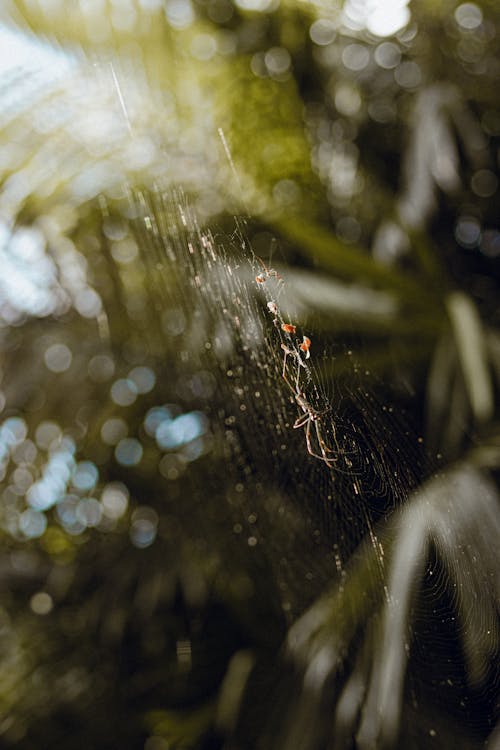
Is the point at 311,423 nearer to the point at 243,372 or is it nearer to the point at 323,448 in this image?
the point at 323,448

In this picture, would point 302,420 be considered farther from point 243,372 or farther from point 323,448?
point 243,372

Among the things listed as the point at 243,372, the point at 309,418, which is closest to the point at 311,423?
the point at 309,418

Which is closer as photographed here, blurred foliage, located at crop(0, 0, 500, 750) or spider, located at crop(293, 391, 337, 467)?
spider, located at crop(293, 391, 337, 467)

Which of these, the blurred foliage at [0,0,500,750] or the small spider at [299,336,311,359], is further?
the blurred foliage at [0,0,500,750]

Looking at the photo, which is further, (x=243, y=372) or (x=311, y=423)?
(x=243, y=372)

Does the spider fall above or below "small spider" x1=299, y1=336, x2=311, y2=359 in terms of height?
below

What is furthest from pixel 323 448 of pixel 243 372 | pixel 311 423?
pixel 243 372

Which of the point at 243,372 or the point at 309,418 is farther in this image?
the point at 243,372

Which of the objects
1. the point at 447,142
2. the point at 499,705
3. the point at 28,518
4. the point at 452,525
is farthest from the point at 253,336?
the point at 28,518

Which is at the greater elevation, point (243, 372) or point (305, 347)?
point (305, 347)
